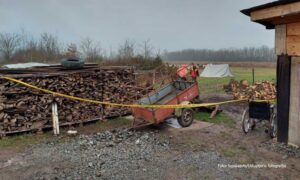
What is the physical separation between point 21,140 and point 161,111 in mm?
3773

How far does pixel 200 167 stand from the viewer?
5.57m

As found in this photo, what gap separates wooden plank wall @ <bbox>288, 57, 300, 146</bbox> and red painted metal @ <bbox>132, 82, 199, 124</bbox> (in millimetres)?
3168

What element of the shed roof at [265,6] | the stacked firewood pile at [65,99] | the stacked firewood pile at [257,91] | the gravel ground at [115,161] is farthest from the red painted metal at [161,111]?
the stacked firewood pile at [257,91]

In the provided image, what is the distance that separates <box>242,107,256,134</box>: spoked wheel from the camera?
7.66 m

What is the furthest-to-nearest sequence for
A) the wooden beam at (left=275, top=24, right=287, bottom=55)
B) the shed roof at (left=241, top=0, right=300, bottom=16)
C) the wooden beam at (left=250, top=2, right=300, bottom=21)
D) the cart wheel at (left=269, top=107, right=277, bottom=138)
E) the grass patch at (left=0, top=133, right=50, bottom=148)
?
the grass patch at (left=0, top=133, right=50, bottom=148)
the cart wheel at (left=269, top=107, right=277, bottom=138)
the wooden beam at (left=275, top=24, right=287, bottom=55)
the shed roof at (left=241, top=0, right=300, bottom=16)
the wooden beam at (left=250, top=2, right=300, bottom=21)

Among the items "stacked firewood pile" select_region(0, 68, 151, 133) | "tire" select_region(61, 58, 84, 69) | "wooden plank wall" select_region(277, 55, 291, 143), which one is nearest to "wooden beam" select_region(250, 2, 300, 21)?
"wooden plank wall" select_region(277, 55, 291, 143)

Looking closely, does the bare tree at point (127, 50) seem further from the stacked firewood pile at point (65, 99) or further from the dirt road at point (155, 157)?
the dirt road at point (155, 157)

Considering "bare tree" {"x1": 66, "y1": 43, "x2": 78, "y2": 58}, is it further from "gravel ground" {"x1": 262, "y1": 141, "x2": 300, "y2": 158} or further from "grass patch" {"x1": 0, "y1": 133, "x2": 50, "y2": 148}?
"gravel ground" {"x1": 262, "y1": 141, "x2": 300, "y2": 158}

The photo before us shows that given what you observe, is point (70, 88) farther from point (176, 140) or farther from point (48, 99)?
point (176, 140)

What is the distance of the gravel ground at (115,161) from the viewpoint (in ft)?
17.4

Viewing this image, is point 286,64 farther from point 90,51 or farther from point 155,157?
point 90,51

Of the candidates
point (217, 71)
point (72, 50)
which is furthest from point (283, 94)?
point (217, 71)

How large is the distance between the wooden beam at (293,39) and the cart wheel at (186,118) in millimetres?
3393

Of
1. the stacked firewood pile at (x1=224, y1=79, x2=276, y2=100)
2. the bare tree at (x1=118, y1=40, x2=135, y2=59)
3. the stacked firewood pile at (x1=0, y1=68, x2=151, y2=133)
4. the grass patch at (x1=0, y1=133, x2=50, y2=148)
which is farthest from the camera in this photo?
the bare tree at (x1=118, y1=40, x2=135, y2=59)
